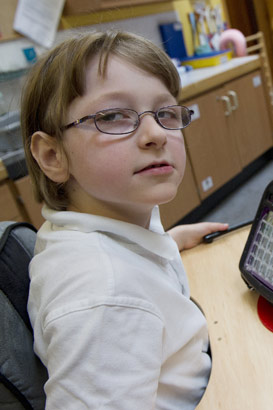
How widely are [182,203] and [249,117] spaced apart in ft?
3.32

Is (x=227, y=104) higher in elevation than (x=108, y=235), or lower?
lower

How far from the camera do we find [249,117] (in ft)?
8.77

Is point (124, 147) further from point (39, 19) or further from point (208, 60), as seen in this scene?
point (208, 60)

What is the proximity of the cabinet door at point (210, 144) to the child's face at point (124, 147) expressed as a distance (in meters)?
1.59

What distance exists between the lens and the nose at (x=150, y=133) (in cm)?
50

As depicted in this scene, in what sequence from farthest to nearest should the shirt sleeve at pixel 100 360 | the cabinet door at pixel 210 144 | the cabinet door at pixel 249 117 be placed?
the cabinet door at pixel 249 117 → the cabinet door at pixel 210 144 → the shirt sleeve at pixel 100 360

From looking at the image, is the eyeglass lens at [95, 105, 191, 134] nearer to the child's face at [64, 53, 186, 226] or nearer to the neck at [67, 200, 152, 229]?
the child's face at [64, 53, 186, 226]

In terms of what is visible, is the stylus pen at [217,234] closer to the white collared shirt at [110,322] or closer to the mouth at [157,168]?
the white collared shirt at [110,322]

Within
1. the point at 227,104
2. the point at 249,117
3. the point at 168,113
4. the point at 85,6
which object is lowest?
the point at 249,117

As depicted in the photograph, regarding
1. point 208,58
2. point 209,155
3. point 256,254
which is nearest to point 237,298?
point 256,254

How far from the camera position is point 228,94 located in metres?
2.42

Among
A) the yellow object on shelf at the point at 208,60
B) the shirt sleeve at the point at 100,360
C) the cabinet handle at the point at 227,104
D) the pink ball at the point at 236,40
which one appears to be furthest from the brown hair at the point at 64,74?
the pink ball at the point at 236,40

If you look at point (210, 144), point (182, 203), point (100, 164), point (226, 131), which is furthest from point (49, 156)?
point (226, 131)

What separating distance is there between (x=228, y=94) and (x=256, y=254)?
204 cm
